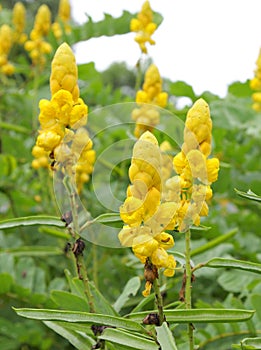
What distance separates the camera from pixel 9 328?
135cm

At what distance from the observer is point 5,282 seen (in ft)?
3.97

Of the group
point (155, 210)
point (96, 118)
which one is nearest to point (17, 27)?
point (96, 118)

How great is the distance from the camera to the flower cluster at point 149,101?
1.16m

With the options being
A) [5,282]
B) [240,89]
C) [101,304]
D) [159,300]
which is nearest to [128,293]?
[101,304]

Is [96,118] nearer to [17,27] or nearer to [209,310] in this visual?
[17,27]

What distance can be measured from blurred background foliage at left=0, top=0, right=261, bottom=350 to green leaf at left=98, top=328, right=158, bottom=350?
243mm

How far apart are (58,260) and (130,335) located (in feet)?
3.57

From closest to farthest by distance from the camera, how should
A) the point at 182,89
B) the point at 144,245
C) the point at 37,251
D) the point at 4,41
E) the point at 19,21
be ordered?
the point at 144,245 → the point at 37,251 → the point at 182,89 → the point at 4,41 → the point at 19,21

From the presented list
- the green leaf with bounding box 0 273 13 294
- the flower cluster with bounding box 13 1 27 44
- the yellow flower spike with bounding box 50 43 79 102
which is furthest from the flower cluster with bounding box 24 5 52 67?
the yellow flower spike with bounding box 50 43 79 102

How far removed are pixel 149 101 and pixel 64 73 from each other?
48cm

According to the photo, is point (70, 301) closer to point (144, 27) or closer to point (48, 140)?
point (48, 140)

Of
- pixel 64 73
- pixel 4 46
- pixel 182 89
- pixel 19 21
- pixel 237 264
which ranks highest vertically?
pixel 19 21

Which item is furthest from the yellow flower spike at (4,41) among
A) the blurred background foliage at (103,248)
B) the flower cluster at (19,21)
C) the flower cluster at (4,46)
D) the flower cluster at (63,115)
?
the flower cluster at (63,115)

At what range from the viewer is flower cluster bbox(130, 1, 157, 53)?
1.33 meters
